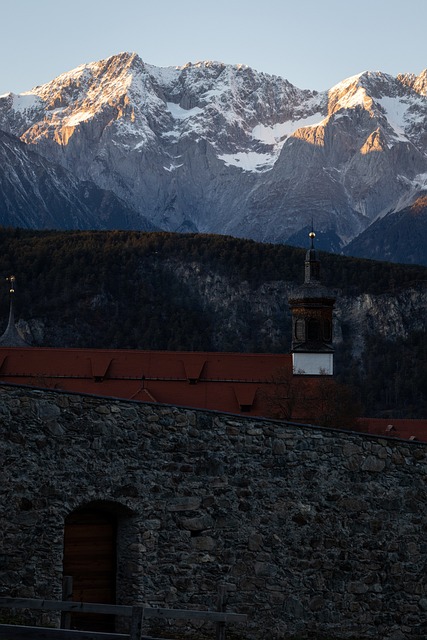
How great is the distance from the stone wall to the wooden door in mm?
292

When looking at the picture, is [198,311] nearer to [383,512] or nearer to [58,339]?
[58,339]

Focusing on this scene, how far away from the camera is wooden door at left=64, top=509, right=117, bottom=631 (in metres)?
17.3

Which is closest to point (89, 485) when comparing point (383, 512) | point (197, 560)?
point (197, 560)

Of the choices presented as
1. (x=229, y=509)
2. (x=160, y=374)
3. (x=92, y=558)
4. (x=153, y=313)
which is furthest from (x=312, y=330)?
(x=153, y=313)

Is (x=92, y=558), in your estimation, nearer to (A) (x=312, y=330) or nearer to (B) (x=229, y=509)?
(B) (x=229, y=509)

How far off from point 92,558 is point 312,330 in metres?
56.3

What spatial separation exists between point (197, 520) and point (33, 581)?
258 cm

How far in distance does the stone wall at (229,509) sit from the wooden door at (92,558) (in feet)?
0.96

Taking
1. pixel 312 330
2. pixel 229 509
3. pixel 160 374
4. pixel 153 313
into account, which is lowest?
pixel 229 509

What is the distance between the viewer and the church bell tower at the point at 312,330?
235 feet

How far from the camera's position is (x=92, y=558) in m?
17.6

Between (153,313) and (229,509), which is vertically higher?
(153,313)

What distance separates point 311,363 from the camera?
71.9m

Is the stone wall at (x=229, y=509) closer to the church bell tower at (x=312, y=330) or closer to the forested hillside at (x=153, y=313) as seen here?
the church bell tower at (x=312, y=330)
